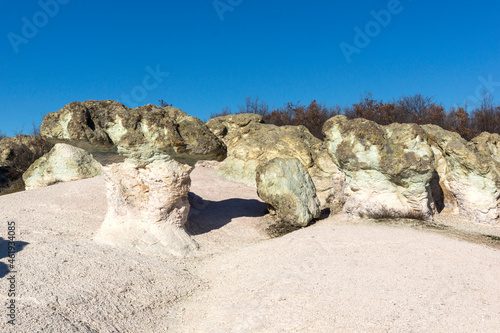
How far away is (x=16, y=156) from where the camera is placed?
16.7 m

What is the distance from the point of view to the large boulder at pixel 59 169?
12477mm

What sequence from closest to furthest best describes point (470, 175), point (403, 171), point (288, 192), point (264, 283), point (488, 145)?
point (264, 283)
point (403, 171)
point (470, 175)
point (288, 192)
point (488, 145)

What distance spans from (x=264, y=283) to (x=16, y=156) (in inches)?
617

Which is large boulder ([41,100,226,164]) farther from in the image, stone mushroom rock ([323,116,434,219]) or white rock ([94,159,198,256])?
stone mushroom rock ([323,116,434,219])

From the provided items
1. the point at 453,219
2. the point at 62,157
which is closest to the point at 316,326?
the point at 453,219

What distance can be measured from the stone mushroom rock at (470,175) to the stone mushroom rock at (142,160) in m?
5.32

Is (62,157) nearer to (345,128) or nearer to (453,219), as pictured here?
(345,128)

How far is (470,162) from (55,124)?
8185 millimetres

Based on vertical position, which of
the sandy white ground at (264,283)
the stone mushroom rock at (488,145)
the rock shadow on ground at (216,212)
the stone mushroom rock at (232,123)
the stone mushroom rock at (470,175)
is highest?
the stone mushroom rock at (232,123)

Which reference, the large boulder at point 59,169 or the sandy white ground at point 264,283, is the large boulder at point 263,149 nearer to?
the large boulder at point 59,169

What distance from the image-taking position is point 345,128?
862 centimetres

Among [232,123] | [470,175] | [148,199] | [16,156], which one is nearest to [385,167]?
[470,175]

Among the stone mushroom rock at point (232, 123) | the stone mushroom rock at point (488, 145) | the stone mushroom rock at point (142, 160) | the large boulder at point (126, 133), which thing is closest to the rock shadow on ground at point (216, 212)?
the stone mushroom rock at point (142, 160)

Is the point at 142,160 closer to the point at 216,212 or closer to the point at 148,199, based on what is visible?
the point at 148,199
